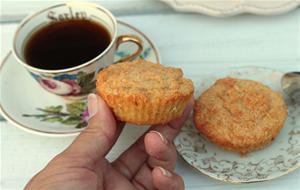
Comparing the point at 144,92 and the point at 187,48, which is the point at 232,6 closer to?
the point at 187,48

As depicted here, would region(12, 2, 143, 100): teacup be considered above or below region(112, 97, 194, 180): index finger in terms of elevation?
above

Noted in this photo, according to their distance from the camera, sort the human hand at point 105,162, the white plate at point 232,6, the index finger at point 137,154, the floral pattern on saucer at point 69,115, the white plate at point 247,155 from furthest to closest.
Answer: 1. the white plate at point 232,6
2. the floral pattern on saucer at point 69,115
3. the index finger at point 137,154
4. the white plate at point 247,155
5. the human hand at point 105,162

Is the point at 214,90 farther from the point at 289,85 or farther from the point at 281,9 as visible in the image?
the point at 281,9

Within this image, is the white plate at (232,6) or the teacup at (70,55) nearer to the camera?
the teacup at (70,55)

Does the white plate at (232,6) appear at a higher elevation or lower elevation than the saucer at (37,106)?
higher

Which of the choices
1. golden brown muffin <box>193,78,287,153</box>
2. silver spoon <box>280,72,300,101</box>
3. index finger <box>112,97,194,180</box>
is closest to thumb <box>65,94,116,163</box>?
index finger <box>112,97,194,180</box>

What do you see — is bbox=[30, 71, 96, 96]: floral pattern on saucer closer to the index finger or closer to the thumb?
the thumb

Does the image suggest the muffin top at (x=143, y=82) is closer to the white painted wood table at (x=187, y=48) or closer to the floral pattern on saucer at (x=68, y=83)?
the floral pattern on saucer at (x=68, y=83)

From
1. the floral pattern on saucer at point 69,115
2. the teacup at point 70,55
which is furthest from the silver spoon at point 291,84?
the floral pattern on saucer at point 69,115
